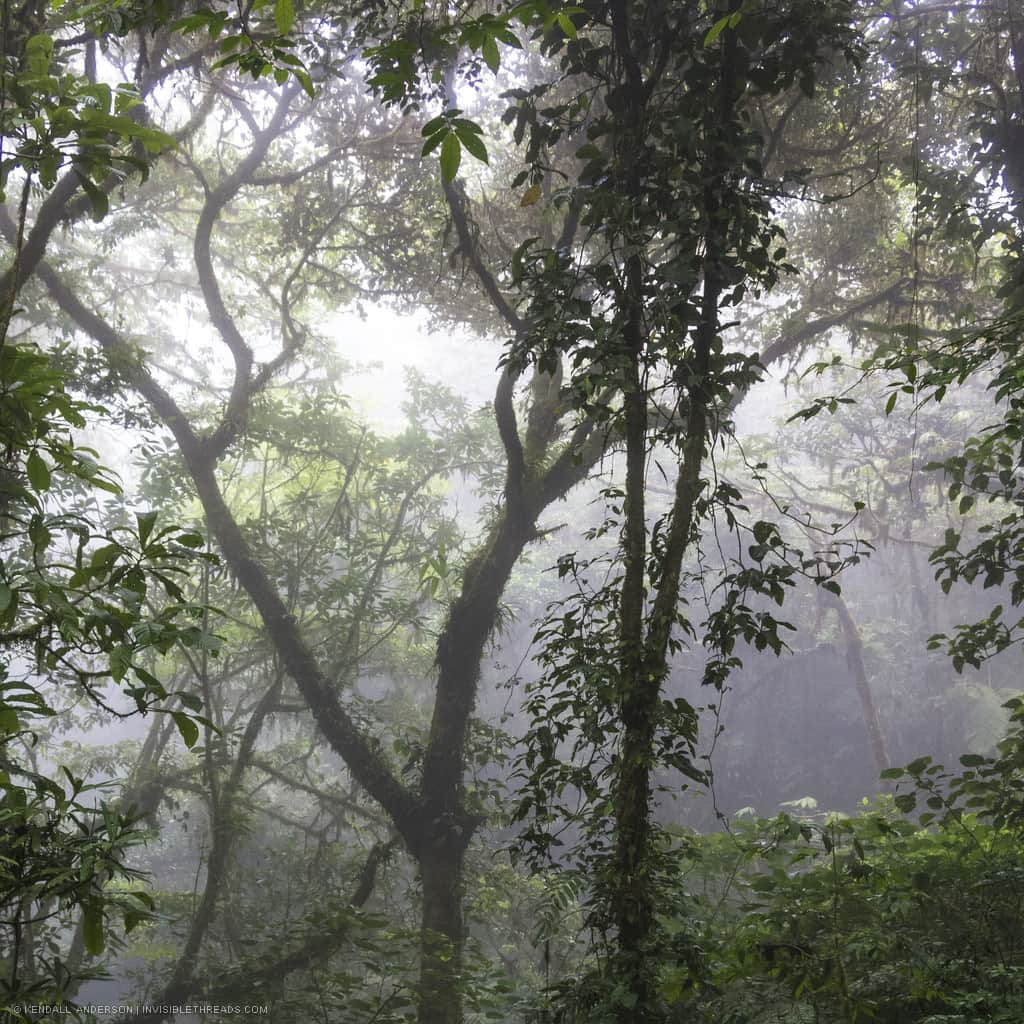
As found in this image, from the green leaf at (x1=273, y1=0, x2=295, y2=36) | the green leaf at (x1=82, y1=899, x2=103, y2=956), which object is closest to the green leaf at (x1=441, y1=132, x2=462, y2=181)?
the green leaf at (x1=273, y1=0, x2=295, y2=36)

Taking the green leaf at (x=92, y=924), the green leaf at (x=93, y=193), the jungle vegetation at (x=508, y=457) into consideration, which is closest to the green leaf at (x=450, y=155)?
the jungle vegetation at (x=508, y=457)

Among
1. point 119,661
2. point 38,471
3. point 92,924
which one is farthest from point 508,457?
point 92,924

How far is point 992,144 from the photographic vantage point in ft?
15.2

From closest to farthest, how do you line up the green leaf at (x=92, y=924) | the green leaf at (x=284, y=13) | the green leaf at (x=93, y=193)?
the green leaf at (x=284, y=13) < the green leaf at (x=92, y=924) < the green leaf at (x=93, y=193)

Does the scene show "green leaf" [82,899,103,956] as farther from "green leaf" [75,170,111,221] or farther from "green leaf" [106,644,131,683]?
"green leaf" [75,170,111,221]

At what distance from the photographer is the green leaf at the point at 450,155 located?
1.37 m

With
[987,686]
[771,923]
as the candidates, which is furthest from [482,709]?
[771,923]

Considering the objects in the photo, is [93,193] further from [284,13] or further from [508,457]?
[508,457]

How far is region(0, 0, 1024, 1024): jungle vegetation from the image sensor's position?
1.64 m

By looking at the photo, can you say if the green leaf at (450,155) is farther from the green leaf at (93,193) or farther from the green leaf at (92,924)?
the green leaf at (92,924)

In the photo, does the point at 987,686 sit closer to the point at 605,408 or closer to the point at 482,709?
the point at 482,709

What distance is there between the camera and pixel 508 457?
486 cm

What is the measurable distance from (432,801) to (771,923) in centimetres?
319

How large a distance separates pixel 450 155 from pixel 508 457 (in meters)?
3.50
